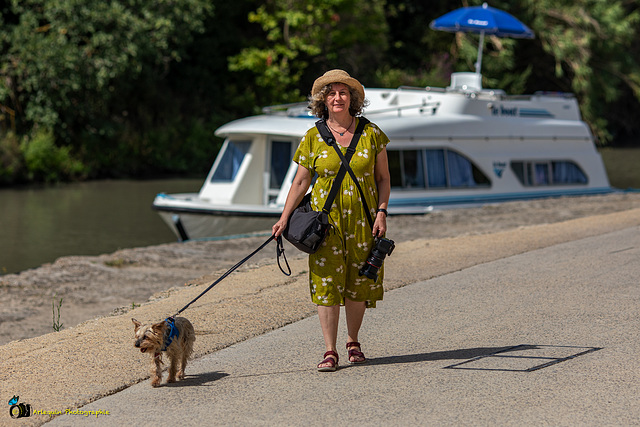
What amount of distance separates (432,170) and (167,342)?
42.9 ft

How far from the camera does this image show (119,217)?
74.0 ft

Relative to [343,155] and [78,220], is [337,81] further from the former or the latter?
[78,220]

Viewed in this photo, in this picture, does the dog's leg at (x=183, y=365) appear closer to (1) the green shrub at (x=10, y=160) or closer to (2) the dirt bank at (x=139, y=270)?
(2) the dirt bank at (x=139, y=270)

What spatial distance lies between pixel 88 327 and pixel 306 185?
8.65ft

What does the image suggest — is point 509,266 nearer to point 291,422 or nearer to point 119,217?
point 291,422

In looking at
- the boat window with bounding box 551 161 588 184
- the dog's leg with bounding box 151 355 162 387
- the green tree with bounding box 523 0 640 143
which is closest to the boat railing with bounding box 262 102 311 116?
the boat window with bounding box 551 161 588 184

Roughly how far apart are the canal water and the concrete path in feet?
32.7

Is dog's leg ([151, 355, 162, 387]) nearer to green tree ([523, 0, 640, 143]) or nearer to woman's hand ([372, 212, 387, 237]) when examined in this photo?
woman's hand ([372, 212, 387, 237])

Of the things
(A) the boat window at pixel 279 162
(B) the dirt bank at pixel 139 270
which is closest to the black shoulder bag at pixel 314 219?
(B) the dirt bank at pixel 139 270

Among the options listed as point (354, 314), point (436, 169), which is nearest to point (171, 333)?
point (354, 314)

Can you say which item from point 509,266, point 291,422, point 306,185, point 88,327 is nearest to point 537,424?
point 291,422

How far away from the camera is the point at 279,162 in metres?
17.5

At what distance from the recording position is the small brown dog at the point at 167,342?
5664 mm

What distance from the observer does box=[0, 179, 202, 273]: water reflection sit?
17812mm
